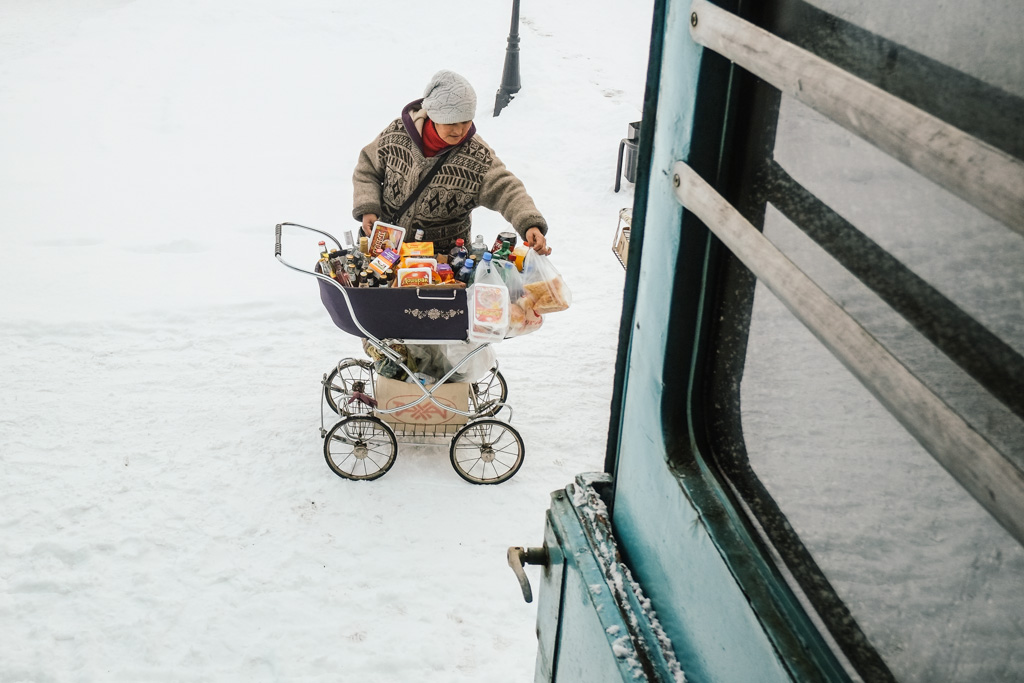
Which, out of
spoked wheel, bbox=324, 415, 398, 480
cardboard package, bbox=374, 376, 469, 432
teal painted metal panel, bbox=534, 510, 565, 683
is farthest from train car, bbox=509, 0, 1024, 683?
spoked wheel, bbox=324, 415, 398, 480

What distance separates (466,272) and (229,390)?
210 cm

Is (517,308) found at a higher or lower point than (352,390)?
higher

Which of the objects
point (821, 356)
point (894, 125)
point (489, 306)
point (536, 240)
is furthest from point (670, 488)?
point (536, 240)

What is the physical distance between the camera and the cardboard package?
4441mm

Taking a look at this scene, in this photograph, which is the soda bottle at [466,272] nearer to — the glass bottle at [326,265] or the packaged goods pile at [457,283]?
the packaged goods pile at [457,283]

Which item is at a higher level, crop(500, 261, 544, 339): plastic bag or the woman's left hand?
the woman's left hand

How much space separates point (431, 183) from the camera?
4254mm

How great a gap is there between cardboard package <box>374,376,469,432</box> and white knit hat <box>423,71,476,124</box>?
136cm

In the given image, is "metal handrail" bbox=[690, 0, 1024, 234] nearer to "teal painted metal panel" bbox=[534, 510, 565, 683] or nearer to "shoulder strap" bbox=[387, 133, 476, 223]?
"teal painted metal panel" bbox=[534, 510, 565, 683]

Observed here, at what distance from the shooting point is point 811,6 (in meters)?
0.98

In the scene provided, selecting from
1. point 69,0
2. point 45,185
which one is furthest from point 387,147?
point 69,0

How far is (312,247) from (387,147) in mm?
3111

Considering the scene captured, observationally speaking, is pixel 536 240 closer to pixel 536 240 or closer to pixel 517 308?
pixel 536 240

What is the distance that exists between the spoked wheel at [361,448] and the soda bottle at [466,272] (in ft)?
3.03
